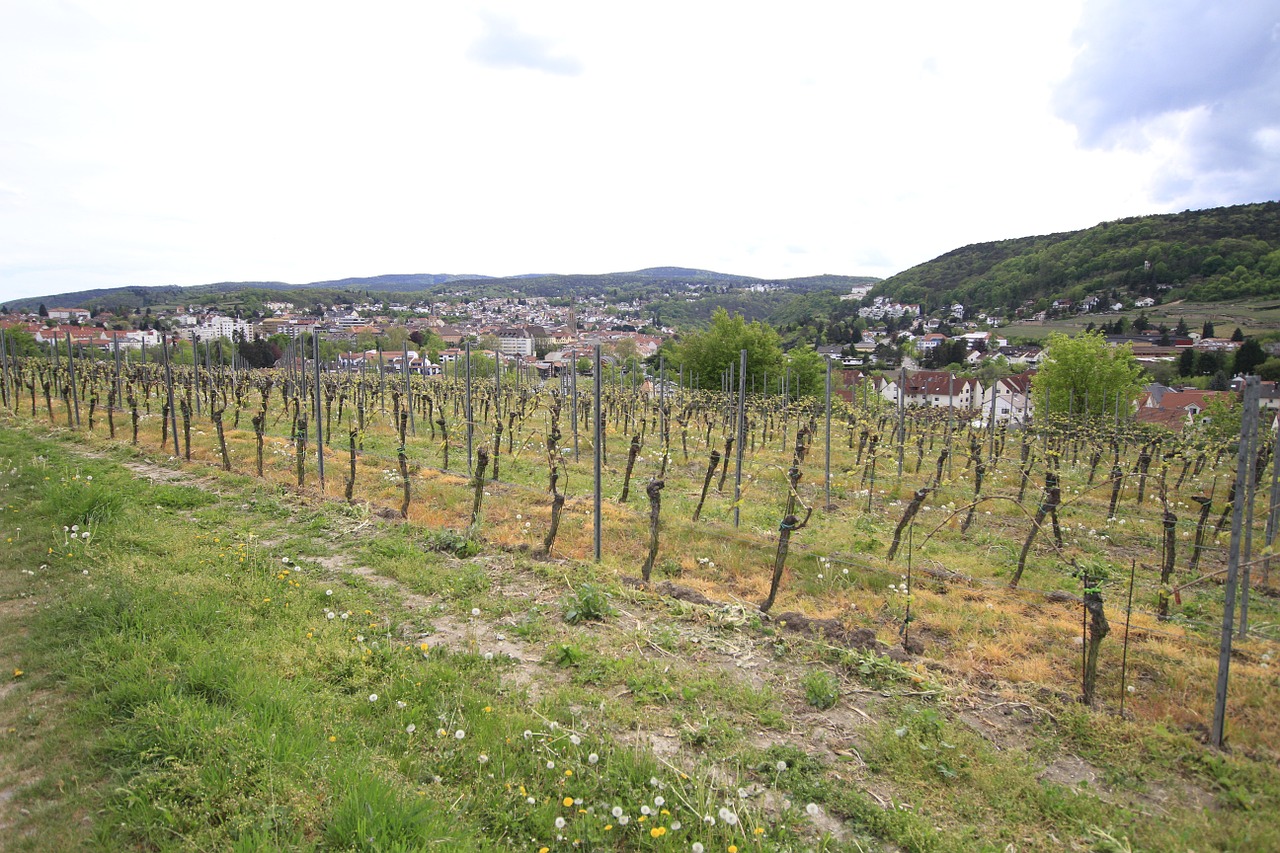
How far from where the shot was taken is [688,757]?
150 inches

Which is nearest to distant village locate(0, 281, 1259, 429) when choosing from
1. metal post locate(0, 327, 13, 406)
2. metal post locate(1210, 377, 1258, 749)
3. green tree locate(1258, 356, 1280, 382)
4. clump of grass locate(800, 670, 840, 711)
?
metal post locate(0, 327, 13, 406)

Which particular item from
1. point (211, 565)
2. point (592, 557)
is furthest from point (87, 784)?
point (592, 557)

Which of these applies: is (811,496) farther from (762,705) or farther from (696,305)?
(696,305)

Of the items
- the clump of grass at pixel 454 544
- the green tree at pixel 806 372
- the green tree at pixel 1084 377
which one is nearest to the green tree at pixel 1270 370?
the green tree at pixel 1084 377

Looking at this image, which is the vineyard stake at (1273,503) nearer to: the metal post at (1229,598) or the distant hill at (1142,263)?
the metal post at (1229,598)

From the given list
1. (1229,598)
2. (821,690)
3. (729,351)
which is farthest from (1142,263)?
(821,690)

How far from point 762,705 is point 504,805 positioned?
1921 mm

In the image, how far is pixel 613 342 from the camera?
74.6 metres

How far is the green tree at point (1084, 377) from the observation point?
29.8m

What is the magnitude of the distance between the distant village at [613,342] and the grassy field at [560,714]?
3905 millimetres

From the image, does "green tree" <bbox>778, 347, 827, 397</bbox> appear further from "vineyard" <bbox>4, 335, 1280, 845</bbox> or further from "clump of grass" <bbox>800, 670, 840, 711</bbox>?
"clump of grass" <bbox>800, 670, 840, 711</bbox>

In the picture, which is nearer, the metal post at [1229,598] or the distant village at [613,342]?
the metal post at [1229,598]

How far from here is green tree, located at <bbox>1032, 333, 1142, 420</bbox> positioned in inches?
1173

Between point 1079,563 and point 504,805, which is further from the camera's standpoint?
point 1079,563
